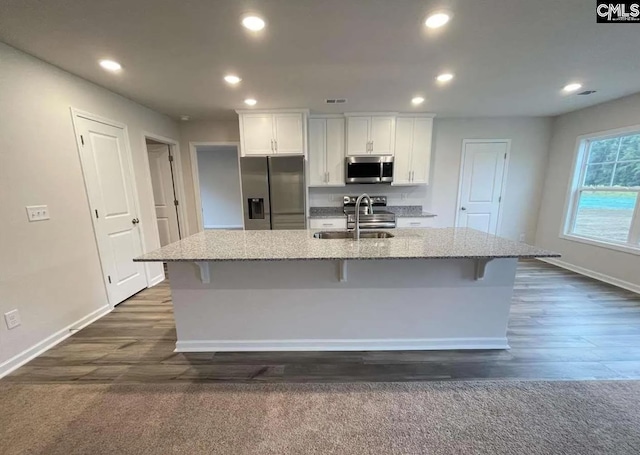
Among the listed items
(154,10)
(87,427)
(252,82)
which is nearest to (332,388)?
(87,427)

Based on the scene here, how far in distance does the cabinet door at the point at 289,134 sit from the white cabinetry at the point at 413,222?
76.0 inches

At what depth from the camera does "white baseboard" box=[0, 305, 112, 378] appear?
6.05 ft

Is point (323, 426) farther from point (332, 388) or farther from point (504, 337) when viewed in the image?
point (504, 337)

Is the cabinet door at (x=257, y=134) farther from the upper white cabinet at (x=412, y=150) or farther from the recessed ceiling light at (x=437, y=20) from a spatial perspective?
the recessed ceiling light at (x=437, y=20)

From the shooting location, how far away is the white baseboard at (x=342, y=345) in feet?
6.75

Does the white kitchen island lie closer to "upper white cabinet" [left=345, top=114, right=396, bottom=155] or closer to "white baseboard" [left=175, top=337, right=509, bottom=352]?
"white baseboard" [left=175, top=337, right=509, bottom=352]

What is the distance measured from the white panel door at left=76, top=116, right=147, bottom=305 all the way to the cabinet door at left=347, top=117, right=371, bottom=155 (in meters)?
3.04

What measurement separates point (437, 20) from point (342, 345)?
2.47m

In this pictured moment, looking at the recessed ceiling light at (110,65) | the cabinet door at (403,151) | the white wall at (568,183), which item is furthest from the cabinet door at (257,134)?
the white wall at (568,183)

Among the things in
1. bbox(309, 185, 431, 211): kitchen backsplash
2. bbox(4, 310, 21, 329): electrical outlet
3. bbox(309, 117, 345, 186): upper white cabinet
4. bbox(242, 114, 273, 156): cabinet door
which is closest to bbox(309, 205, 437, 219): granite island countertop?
bbox(309, 185, 431, 211): kitchen backsplash

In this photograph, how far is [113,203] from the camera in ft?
9.31

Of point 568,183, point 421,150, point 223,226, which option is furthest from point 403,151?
point 223,226

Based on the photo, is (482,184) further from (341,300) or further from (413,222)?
(341,300)

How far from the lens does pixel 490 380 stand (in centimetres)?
173
